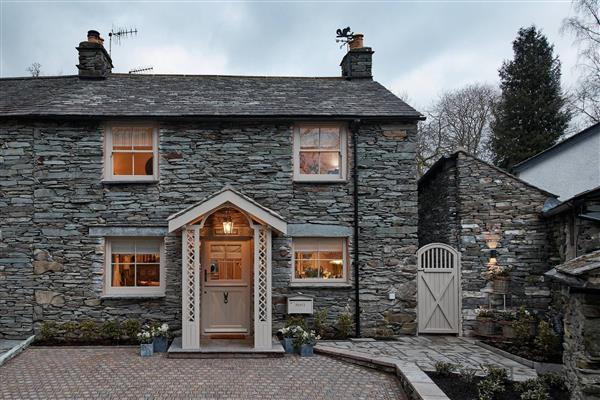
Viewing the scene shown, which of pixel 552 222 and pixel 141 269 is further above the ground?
pixel 552 222

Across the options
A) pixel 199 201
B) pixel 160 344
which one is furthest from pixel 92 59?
pixel 160 344

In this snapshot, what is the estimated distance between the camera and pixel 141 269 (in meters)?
10.3

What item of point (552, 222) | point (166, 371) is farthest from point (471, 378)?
point (552, 222)

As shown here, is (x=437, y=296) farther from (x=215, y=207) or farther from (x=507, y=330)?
(x=215, y=207)

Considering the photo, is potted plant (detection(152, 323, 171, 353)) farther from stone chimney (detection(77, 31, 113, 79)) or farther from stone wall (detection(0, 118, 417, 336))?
stone chimney (detection(77, 31, 113, 79))

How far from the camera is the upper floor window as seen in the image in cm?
1035

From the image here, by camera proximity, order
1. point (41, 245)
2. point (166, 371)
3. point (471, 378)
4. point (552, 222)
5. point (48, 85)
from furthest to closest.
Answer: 1. point (48, 85)
2. point (552, 222)
3. point (41, 245)
4. point (166, 371)
5. point (471, 378)

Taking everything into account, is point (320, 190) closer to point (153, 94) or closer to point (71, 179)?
point (153, 94)

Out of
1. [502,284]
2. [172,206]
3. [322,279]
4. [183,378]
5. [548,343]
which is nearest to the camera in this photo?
[183,378]

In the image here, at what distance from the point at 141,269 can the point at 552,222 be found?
10.1 m

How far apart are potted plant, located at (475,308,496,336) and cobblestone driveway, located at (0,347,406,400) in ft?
13.3

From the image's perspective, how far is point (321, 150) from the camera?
10.7m

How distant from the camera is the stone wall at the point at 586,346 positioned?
179 inches

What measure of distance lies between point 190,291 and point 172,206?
2.26m
